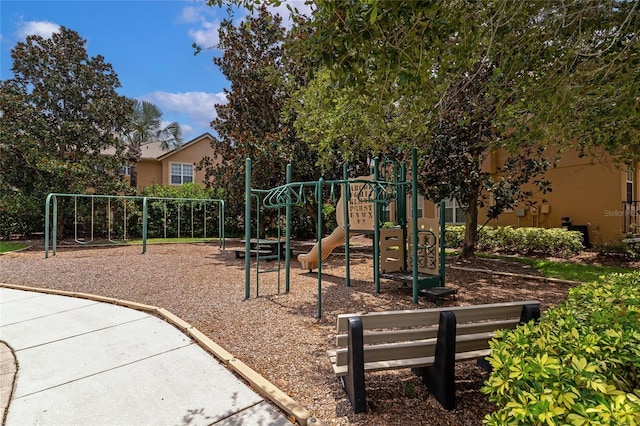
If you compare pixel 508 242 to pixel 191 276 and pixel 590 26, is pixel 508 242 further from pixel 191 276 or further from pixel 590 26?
pixel 191 276

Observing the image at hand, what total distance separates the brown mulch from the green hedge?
0.87 meters

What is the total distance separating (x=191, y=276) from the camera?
8.13m

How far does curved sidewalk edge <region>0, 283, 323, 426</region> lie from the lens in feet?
8.74

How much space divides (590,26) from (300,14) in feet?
13.3

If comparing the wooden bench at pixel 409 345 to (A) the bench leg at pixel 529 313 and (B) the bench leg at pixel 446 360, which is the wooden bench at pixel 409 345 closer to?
(B) the bench leg at pixel 446 360

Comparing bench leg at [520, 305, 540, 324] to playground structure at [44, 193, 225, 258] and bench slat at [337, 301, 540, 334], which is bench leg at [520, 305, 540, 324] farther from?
playground structure at [44, 193, 225, 258]

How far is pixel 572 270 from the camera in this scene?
29.0ft

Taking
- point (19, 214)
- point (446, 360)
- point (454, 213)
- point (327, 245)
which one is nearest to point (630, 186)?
point (454, 213)

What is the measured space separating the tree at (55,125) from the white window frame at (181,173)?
8.25 m

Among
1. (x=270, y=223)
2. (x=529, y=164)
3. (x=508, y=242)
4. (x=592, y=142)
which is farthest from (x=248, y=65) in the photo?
(x=508, y=242)

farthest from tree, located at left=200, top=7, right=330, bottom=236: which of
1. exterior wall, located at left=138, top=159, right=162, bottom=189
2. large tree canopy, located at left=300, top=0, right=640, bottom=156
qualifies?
exterior wall, located at left=138, top=159, right=162, bottom=189

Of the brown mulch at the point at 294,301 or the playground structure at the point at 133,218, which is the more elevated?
the playground structure at the point at 133,218

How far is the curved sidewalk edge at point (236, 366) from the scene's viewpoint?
8.74ft

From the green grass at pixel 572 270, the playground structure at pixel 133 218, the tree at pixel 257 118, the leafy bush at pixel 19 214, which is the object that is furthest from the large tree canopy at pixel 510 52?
the leafy bush at pixel 19 214
